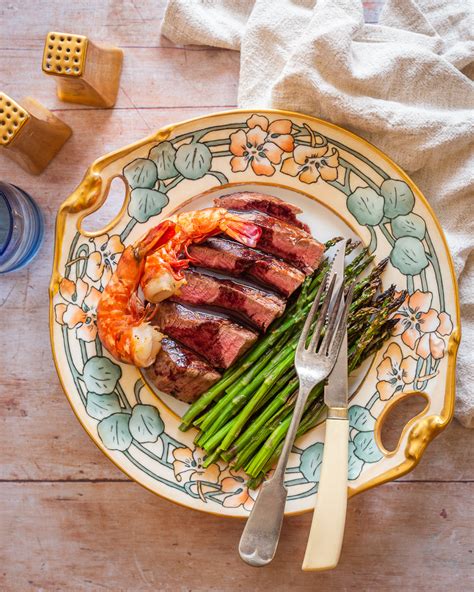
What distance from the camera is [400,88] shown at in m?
3.15

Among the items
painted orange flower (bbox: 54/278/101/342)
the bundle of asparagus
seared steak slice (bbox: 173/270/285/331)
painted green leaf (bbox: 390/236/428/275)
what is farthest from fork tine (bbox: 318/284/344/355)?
painted orange flower (bbox: 54/278/101/342)

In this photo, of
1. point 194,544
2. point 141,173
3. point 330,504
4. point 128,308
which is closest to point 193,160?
point 141,173

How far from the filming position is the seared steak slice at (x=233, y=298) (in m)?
3.02

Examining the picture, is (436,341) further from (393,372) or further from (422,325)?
(393,372)

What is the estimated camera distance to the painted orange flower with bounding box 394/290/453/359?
300 cm

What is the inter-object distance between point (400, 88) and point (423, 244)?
2.55 ft

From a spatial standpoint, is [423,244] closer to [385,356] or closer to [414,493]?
[385,356]

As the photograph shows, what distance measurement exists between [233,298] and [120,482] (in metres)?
1.14

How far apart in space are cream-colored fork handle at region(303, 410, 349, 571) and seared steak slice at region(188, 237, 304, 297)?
2.21 feet

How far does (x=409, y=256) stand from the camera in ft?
10.1

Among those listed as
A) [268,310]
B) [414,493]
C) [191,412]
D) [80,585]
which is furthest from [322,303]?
[80,585]

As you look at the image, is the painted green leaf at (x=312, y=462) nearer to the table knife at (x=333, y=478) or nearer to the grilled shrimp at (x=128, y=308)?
the table knife at (x=333, y=478)

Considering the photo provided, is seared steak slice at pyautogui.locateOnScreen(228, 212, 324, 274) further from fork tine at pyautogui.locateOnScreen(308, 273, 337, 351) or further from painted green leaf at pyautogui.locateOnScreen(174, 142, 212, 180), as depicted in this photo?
painted green leaf at pyautogui.locateOnScreen(174, 142, 212, 180)

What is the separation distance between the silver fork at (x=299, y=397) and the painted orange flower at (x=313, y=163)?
1.82ft
